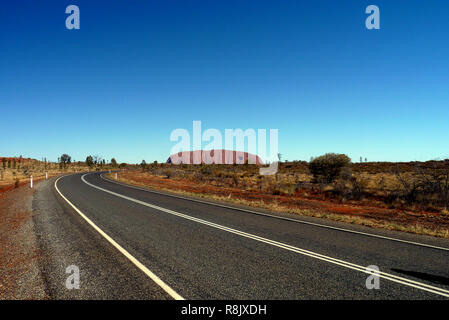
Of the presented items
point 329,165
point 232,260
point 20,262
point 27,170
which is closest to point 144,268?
point 232,260

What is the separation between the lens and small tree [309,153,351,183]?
2677 centimetres

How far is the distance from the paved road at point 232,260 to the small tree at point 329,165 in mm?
20310

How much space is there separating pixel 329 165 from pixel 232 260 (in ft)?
83.0

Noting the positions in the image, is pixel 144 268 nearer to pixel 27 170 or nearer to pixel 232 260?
pixel 232 260

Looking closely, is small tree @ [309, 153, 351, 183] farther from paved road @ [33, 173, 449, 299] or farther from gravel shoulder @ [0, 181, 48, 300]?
gravel shoulder @ [0, 181, 48, 300]

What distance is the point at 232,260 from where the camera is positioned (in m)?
4.84

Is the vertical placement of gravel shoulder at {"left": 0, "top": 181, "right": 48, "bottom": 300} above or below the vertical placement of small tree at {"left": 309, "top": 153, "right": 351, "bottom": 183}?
below

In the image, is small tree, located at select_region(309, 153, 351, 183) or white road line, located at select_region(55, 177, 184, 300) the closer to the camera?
white road line, located at select_region(55, 177, 184, 300)

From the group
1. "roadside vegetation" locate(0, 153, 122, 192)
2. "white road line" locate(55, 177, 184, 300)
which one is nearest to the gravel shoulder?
"white road line" locate(55, 177, 184, 300)

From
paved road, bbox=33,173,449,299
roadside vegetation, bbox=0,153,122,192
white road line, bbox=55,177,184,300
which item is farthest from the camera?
roadside vegetation, bbox=0,153,122,192

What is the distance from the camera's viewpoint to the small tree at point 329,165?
87.8 ft

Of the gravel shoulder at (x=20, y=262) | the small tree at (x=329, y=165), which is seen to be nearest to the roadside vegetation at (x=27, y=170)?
the gravel shoulder at (x=20, y=262)

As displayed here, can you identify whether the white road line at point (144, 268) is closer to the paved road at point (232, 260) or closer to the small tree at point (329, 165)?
the paved road at point (232, 260)

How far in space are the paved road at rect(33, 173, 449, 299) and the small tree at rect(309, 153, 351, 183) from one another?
66.6 ft
